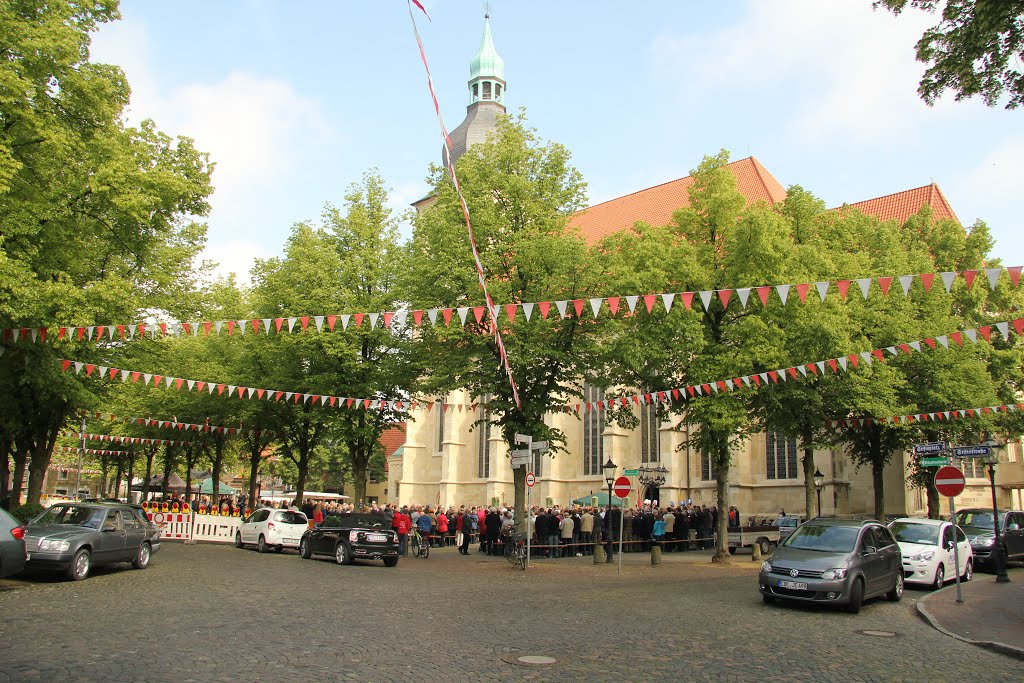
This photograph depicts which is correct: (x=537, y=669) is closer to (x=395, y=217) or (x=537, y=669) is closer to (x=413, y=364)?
(x=413, y=364)

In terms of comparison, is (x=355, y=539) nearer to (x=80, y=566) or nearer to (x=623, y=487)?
(x=623, y=487)

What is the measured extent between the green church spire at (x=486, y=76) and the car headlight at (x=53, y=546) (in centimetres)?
5112

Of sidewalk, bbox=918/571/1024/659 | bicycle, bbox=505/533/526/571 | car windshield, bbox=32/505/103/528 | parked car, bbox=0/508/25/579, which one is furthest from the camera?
bicycle, bbox=505/533/526/571

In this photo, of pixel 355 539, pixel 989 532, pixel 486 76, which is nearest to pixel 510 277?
pixel 355 539

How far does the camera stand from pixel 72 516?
1561cm

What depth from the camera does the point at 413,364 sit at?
25469mm

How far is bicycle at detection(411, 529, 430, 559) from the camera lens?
25097 mm

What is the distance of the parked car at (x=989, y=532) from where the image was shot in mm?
21453

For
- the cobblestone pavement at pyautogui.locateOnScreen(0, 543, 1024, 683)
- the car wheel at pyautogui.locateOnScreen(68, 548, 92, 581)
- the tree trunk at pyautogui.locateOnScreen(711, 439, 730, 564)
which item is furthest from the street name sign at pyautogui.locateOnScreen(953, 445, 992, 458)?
the car wheel at pyautogui.locateOnScreen(68, 548, 92, 581)

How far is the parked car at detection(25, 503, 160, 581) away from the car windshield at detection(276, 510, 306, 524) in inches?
312

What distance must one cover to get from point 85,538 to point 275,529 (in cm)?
1068

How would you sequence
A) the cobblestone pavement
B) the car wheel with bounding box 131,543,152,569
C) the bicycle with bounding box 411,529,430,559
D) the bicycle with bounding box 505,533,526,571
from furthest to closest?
the bicycle with bounding box 411,529,430,559
the bicycle with bounding box 505,533,526,571
the car wheel with bounding box 131,543,152,569
the cobblestone pavement

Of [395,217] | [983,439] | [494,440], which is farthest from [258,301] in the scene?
[983,439]

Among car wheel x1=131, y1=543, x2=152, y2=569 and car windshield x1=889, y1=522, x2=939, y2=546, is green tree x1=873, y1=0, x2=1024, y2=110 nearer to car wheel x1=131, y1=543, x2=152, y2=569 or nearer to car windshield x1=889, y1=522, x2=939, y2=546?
car windshield x1=889, y1=522, x2=939, y2=546
